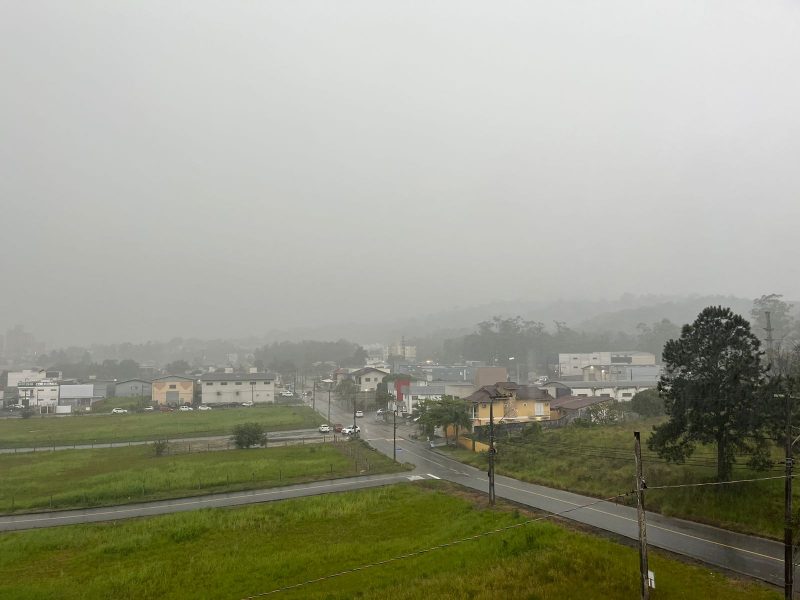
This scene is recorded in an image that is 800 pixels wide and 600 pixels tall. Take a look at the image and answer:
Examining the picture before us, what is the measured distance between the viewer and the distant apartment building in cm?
9470

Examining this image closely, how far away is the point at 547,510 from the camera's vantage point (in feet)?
85.1

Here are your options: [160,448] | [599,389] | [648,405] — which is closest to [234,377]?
[160,448]

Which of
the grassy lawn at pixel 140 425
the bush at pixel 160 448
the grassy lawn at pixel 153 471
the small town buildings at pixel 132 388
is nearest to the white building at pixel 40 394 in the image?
the small town buildings at pixel 132 388

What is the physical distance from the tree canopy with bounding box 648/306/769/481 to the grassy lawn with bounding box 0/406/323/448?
45378 mm

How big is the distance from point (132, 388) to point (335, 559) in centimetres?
9068

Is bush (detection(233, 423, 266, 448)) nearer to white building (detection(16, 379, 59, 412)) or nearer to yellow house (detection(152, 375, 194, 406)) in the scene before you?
yellow house (detection(152, 375, 194, 406))

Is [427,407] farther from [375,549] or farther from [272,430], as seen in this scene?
[375,549]

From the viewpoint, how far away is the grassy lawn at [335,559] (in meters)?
16.9

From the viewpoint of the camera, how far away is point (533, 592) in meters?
16.1

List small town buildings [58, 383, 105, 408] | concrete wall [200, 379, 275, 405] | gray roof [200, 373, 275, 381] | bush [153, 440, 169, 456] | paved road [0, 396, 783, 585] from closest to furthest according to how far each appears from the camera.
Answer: paved road [0, 396, 783, 585], bush [153, 440, 169, 456], concrete wall [200, 379, 275, 405], gray roof [200, 373, 275, 381], small town buildings [58, 383, 105, 408]

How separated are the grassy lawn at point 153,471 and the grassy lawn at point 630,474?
33.1ft

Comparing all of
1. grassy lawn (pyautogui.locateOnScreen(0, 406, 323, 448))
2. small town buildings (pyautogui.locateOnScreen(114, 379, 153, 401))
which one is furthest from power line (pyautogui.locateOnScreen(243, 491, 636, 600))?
small town buildings (pyautogui.locateOnScreen(114, 379, 153, 401))

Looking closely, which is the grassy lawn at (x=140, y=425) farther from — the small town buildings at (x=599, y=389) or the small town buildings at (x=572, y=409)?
the small town buildings at (x=599, y=389)

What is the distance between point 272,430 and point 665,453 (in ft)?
147
